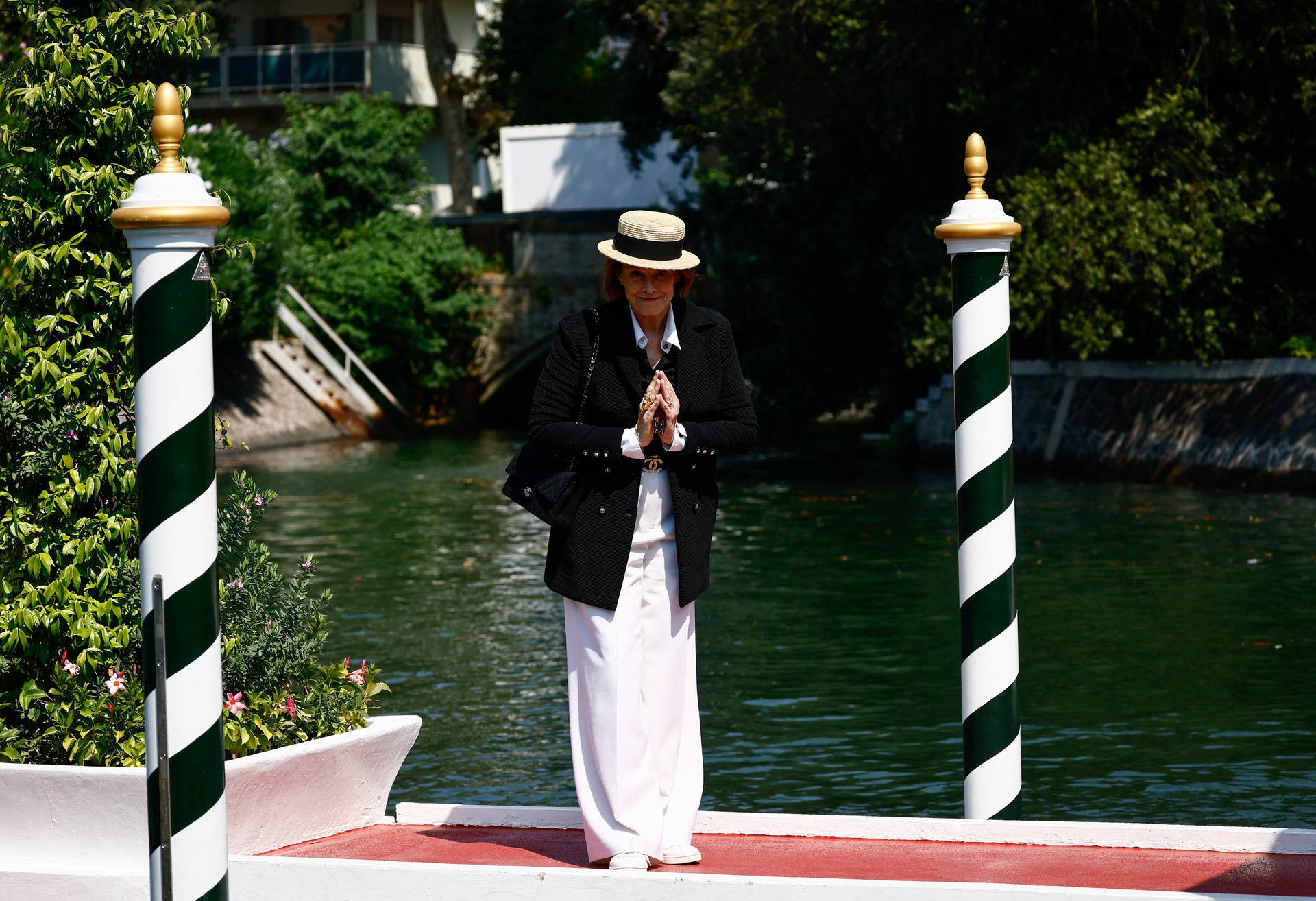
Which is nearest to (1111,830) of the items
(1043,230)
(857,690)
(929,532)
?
(857,690)

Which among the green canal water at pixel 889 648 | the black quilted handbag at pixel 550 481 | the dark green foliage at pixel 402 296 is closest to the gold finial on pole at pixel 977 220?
the black quilted handbag at pixel 550 481

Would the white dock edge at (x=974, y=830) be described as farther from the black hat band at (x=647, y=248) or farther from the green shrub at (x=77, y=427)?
the black hat band at (x=647, y=248)

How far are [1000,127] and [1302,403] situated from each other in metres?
5.71

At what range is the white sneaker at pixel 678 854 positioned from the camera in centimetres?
587

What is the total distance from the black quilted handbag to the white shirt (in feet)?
0.42

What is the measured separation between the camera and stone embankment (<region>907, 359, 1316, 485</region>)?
2469 centimetres

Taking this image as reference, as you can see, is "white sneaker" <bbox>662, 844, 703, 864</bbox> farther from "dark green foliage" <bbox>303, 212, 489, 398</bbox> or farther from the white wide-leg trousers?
"dark green foliage" <bbox>303, 212, 489, 398</bbox>

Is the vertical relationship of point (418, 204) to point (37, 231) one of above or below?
below

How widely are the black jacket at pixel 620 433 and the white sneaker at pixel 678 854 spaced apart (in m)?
0.76

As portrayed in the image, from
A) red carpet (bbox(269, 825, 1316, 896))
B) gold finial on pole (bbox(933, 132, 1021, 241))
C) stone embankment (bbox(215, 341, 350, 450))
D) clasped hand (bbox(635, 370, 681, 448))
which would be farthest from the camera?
stone embankment (bbox(215, 341, 350, 450))

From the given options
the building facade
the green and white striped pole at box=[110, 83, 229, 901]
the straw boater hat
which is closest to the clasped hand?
the straw boater hat

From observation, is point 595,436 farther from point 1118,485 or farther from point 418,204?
point 418,204

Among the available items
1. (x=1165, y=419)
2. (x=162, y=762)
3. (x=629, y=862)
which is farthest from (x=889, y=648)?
(x=1165, y=419)

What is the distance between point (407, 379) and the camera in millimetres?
43781
